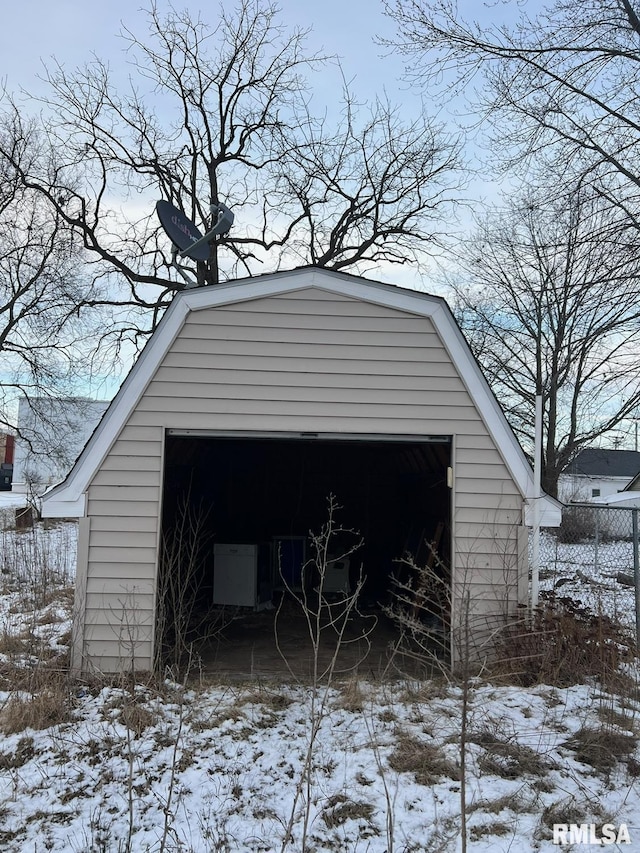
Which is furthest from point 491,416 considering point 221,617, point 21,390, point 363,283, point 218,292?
point 21,390

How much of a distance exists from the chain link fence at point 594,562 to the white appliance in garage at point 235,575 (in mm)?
3955

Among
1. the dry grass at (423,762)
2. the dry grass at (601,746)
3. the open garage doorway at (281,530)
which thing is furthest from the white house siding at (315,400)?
the dry grass at (423,762)

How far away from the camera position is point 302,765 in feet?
13.6

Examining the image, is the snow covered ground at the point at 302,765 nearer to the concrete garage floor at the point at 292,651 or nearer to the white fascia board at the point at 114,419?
the concrete garage floor at the point at 292,651

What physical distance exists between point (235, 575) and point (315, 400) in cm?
438

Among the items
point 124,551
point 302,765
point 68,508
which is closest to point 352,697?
point 302,765

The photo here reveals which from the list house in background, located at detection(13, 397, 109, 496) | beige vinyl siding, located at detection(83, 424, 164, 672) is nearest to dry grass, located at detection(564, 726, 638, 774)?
beige vinyl siding, located at detection(83, 424, 164, 672)

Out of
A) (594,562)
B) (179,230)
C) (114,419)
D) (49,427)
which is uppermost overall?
(179,230)

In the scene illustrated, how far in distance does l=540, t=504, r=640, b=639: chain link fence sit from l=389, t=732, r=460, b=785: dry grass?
234cm

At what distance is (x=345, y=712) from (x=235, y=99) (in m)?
17.8

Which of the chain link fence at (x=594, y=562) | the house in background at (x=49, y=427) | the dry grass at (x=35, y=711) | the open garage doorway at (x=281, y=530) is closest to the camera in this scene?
the dry grass at (x=35, y=711)

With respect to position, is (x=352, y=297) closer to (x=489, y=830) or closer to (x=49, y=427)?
(x=489, y=830)

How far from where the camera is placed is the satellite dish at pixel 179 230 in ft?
21.6

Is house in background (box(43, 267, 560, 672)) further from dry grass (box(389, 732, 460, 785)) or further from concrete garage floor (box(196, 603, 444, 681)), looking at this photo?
dry grass (box(389, 732, 460, 785))
